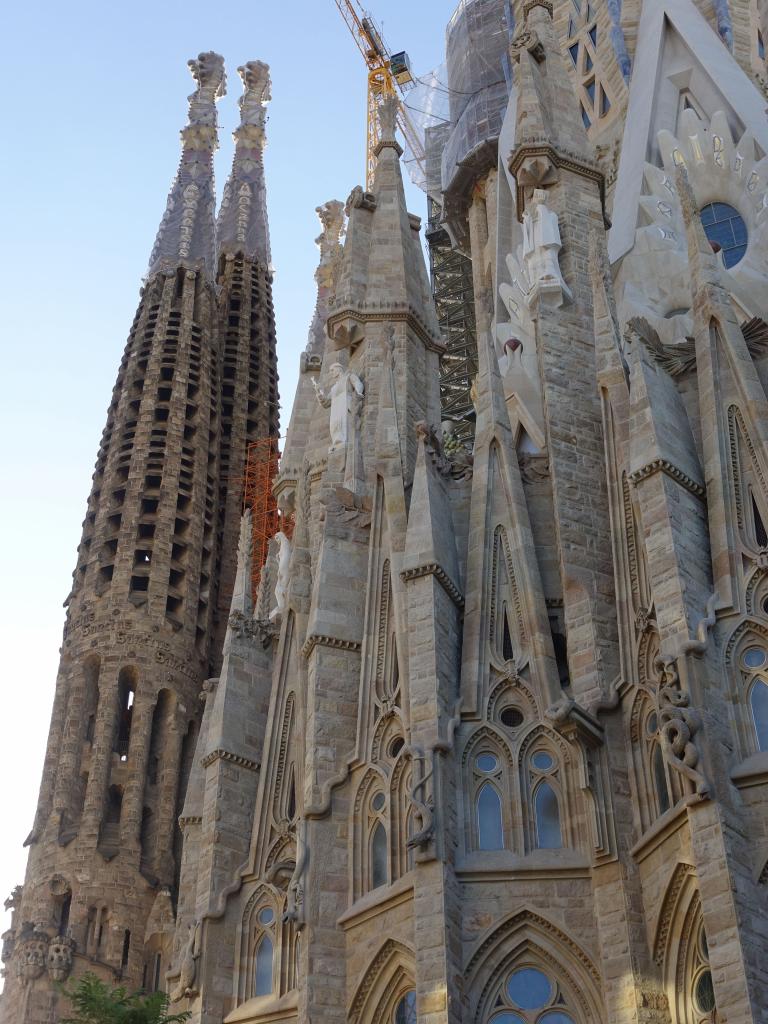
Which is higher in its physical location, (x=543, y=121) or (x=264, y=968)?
(x=543, y=121)

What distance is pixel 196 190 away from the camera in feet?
143

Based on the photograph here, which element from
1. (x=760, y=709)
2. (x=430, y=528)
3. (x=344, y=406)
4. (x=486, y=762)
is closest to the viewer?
(x=760, y=709)

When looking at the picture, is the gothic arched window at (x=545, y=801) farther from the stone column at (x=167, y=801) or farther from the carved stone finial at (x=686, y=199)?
the stone column at (x=167, y=801)

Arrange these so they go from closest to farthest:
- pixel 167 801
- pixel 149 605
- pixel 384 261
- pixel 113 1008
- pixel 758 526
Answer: pixel 113 1008
pixel 758 526
pixel 384 261
pixel 167 801
pixel 149 605

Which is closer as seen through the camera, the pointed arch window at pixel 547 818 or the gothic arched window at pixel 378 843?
the pointed arch window at pixel 547 818

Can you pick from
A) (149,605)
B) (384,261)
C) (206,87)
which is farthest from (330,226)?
(384,261)

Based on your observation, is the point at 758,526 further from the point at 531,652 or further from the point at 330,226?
the point at 330,226

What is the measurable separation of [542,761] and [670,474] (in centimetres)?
327

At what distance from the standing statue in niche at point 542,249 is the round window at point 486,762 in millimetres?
7181

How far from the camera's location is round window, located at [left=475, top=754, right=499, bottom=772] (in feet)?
52.1

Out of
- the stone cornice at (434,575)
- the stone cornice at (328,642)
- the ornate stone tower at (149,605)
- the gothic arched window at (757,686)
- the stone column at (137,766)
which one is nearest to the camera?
the gothic arched window at (757,686)

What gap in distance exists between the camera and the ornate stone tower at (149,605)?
87.4 feet

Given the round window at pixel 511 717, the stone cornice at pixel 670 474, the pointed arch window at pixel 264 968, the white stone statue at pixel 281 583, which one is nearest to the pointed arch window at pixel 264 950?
the pointed arch window at pixel 264 968

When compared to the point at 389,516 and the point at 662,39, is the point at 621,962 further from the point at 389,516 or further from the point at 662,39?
the point at 662,39
